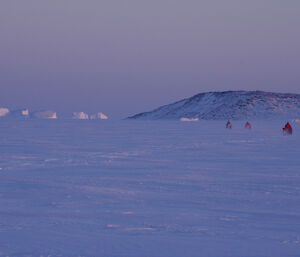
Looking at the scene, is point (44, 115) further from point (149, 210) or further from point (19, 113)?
point (149, 210)

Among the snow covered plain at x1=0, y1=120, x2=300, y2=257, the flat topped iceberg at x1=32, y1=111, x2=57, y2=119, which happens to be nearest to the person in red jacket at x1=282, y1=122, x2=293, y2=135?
the snow covered plain at x1=0, y1=120, x2=300, y2=257

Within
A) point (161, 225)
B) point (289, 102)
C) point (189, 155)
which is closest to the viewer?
point (161, 225)

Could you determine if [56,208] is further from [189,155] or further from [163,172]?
[189,155]

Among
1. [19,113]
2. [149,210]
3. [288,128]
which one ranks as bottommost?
[149,210]

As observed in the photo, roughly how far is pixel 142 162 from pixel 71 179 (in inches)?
171

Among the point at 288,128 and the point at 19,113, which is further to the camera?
the point at 19,113

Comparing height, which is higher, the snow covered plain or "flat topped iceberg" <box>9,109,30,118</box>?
"flat topped iceberg" <box>9,109,30,118</box>

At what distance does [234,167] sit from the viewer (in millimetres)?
13914

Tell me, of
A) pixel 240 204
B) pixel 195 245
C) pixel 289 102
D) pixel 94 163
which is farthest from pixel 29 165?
pixel 289 102

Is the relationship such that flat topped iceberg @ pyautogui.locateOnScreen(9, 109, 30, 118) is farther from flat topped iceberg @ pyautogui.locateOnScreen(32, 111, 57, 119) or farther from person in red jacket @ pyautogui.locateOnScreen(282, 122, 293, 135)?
person in red jacket @ pyautogui.locateOnScreen(282, 122, 293, 135)

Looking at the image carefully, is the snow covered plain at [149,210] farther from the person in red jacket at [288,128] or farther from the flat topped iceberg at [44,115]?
the flat topped iceberg at [44,115]

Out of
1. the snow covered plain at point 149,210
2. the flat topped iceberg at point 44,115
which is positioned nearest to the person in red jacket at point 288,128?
the snow covered plain at point 149,210

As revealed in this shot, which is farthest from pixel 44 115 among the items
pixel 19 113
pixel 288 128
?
pixel 288 128

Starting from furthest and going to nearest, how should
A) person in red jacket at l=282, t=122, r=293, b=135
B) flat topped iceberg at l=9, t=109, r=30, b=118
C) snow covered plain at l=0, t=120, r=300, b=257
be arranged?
1. flat topped iceberg at l=9, t=109, r=30, b=118
2. person in red jacket at l=282, t=122, r=293, b=135
3. snow covered plain at l=0, t=120, r=300, b=257
